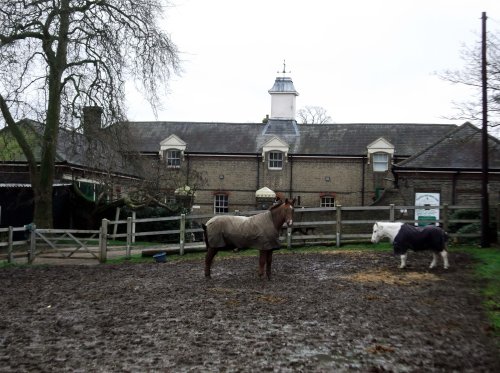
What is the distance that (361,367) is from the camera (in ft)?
20.5

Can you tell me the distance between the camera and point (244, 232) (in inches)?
513

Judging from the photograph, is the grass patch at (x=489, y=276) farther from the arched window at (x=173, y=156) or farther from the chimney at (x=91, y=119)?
the arched window at (x=173, y=156)

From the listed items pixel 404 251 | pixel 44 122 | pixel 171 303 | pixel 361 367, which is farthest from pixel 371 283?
pixel 44 122

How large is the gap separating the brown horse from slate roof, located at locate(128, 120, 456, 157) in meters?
25.5

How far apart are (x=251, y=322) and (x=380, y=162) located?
30659 mm

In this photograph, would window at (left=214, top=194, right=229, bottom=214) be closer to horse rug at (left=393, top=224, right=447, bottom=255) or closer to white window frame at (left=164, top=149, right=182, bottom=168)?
white window frame at (left=164, top=149, right=182, bottom=168)

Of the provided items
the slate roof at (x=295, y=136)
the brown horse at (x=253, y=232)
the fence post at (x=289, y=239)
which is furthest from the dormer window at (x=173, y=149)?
the brown horse at (x=253, y=232)

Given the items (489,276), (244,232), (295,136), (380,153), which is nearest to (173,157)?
(295,136)

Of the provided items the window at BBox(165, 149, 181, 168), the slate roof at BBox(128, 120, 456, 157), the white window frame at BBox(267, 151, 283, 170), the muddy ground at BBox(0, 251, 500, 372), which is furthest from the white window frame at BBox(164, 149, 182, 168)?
the muddy ground at BBox(0, 251, 500, 372)

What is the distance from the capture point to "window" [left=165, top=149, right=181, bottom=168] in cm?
3953

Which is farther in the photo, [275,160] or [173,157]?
[173,157]

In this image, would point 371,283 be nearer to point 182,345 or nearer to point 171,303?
point 171,303

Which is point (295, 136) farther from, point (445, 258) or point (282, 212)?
point (282, 212)

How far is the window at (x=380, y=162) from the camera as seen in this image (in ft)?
123
